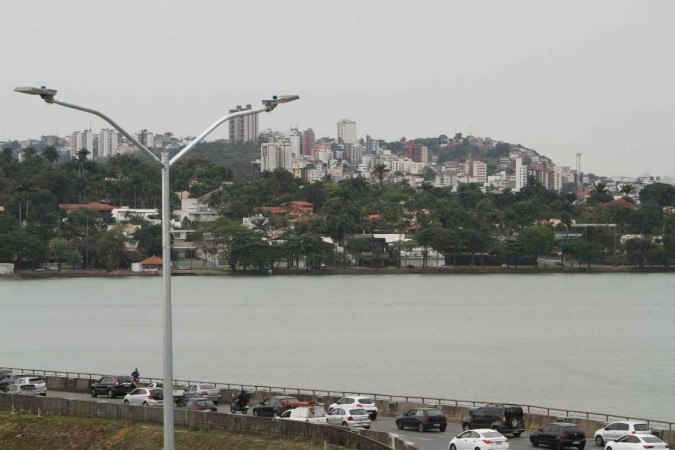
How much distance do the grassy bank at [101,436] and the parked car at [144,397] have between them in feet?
14.6

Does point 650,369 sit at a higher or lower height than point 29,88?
lower

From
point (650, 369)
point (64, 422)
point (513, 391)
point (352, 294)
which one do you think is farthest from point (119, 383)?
point (352, 294)

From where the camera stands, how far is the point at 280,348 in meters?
104

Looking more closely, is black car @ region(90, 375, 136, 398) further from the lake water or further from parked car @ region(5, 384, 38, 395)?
the lake water

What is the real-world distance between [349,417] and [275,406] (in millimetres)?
4045

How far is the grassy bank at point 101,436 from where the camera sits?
35.1 m

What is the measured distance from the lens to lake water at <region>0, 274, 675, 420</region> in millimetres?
79000

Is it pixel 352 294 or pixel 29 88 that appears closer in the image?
pixel 29 88

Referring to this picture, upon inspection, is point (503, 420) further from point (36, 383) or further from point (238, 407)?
point (36, 383)

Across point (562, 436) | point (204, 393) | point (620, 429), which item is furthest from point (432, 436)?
point (204, 393)

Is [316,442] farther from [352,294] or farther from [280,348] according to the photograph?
[352,294]

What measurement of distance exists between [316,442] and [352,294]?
14398 cm

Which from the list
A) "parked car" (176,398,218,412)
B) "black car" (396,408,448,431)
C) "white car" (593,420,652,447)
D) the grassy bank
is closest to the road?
"black car" (396,408,448,431)

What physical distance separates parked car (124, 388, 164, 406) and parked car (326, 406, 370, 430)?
7.96 metres
